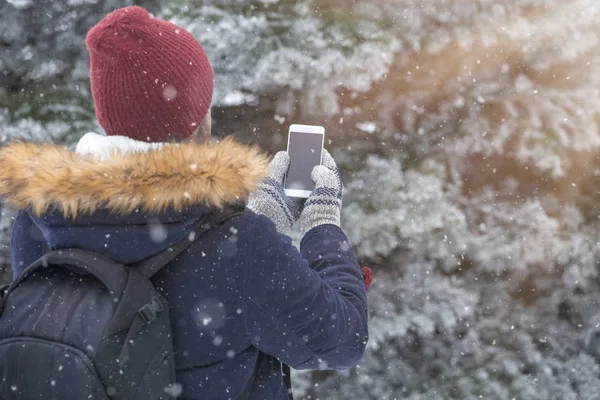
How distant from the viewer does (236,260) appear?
117cm

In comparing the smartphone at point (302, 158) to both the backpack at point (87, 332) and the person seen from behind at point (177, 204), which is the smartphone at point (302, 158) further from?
the backpack at point (87, 332)

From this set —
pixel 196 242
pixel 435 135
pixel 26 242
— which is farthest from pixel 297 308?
pixel 435 135

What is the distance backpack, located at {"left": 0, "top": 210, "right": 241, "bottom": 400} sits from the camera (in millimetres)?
1091

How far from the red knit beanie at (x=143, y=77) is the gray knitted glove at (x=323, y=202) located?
585 mm

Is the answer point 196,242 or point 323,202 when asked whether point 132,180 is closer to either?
point 196,242

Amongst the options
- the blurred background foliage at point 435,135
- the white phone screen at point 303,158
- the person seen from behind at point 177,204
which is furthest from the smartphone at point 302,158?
the person seen from behind at point 177,204

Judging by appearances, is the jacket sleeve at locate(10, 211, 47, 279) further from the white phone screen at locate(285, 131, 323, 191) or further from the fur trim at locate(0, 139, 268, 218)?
the white phone screen at locate(285, 131, 323, 191)

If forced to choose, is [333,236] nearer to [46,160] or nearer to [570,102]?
[46,160]

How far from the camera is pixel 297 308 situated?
1.21 meters

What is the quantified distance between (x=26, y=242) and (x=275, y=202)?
78 cm

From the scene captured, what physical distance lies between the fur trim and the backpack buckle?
19cm

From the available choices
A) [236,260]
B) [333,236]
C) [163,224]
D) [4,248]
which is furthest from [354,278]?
[4,248]

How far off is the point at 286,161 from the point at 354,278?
23.5 inches

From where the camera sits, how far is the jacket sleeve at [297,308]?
3.87ft
